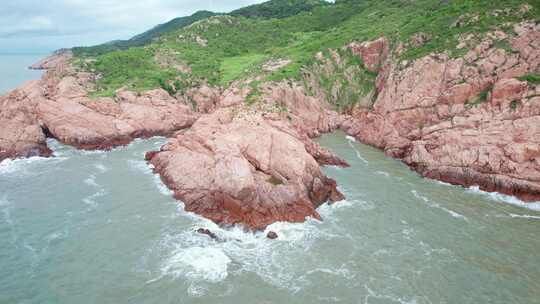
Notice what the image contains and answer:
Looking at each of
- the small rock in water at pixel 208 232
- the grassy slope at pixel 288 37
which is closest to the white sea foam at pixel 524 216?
the small rock in water at pixel 208 232

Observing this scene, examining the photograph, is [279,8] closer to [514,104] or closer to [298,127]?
[298,127]

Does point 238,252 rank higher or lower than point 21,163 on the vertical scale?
lower

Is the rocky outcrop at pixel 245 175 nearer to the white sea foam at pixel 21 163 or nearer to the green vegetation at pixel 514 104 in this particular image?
the white sea foam at pixel 21 163

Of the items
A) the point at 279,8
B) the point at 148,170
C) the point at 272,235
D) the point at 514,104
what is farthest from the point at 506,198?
the point at 279,8

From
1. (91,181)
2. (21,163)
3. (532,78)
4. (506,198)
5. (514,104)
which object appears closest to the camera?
(506,198)

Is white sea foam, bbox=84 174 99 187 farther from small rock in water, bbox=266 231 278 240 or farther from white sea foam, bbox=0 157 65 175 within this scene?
small rock in water, bbox=266 231 278 240

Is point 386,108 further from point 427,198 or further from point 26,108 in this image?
point 26,108

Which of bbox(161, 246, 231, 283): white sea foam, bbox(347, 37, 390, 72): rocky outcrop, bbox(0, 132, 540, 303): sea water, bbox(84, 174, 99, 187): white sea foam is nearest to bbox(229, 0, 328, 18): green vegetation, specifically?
bbox(347, 37, 390, 72): rocky outcrop
